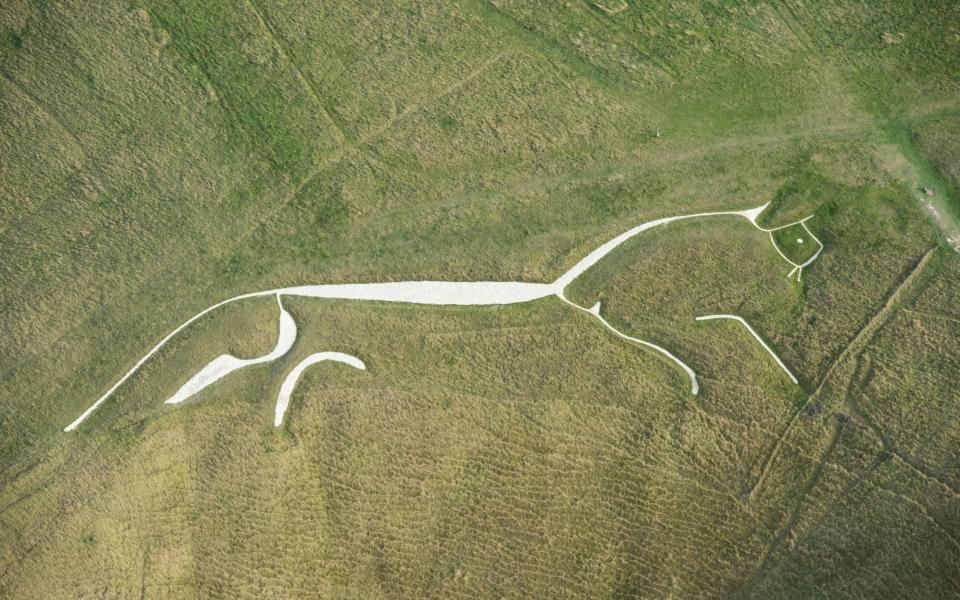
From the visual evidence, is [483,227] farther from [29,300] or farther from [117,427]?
[29,300]

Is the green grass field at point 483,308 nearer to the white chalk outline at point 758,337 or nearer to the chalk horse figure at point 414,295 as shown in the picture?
the white chalk outline at point 758,337

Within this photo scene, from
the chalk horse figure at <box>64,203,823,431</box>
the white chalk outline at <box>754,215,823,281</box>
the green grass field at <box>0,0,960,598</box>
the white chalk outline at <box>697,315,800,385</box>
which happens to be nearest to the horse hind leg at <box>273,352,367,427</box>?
the chalk horse figure at <box>64,203,823,431</box>

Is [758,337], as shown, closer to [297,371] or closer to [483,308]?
[483,308]

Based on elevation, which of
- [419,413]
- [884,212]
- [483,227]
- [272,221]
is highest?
[272,221]

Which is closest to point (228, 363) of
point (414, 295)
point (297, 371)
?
point (297, 371)

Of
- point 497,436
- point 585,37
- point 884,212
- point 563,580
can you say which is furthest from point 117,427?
point 884,212

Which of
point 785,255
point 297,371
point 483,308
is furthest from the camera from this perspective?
point 785,255
